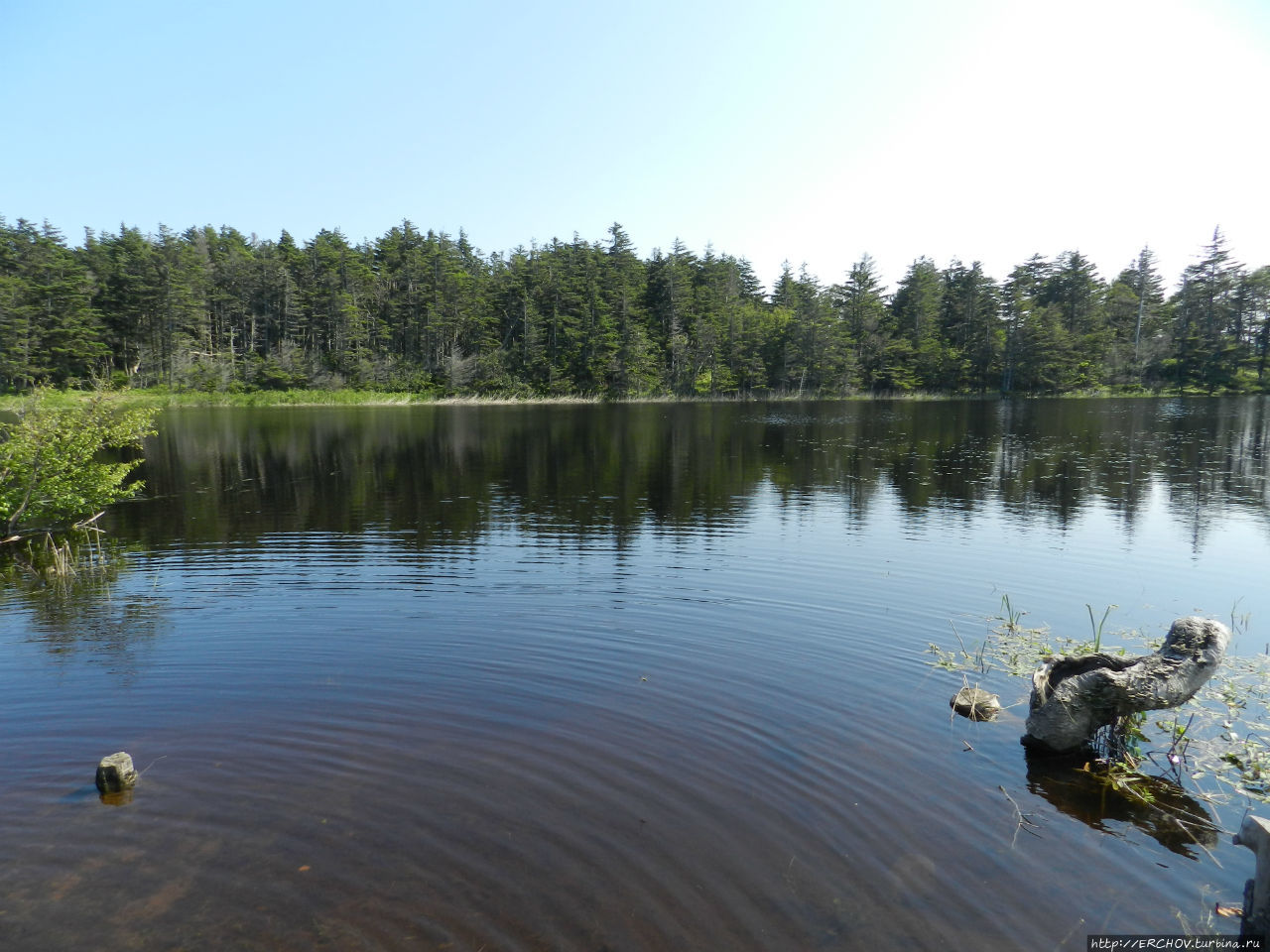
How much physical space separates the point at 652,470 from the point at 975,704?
81.8 feet

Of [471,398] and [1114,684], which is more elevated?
[471,398]

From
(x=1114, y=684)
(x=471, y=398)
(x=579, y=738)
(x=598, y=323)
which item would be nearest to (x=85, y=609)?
(x=579, y=738)

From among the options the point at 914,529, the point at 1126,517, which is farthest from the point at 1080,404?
the point at 914,529

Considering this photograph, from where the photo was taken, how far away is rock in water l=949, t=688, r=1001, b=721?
895 centimetres

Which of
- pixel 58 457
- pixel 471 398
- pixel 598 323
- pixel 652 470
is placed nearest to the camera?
pixel 58 457

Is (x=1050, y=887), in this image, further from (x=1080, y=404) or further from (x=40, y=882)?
(x=1080, y=404)

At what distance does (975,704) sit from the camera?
355 inches

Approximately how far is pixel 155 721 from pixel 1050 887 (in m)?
9.88

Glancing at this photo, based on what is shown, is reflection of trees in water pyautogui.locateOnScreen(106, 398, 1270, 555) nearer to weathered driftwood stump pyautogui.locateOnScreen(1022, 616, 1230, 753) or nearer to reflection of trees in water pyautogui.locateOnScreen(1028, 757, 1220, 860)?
weathered driftwood stump pyautogui.locateOnScreen(1022, 616, 1230, 753)

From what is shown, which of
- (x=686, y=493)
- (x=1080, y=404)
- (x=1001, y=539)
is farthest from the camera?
(x=1080, y=404)

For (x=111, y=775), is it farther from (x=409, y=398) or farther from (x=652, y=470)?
(x=409, y=398)

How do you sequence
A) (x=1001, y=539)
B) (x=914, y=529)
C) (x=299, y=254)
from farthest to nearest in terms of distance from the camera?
(x=299, y=254)
(x=914, y=529)
(x=1001, y=539)

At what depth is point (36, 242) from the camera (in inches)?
3649

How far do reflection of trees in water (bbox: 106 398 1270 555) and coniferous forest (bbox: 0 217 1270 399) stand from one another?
1600 inches
